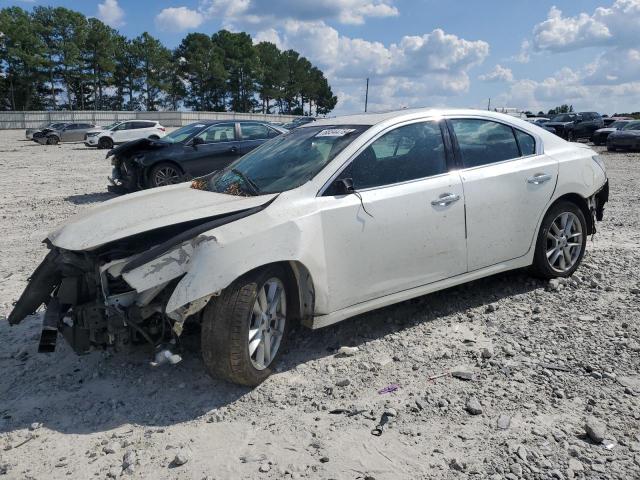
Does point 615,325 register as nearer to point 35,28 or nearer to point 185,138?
point 185,138

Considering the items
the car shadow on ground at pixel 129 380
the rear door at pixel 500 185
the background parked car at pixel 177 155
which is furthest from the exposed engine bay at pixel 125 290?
the background parked car at pixel 177 155

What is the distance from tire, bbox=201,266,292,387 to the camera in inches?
130

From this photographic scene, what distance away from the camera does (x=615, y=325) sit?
4375mm

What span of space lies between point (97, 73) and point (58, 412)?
3046 inches

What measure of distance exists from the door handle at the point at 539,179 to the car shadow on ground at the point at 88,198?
9192mm

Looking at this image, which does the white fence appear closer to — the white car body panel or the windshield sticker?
the windshield sticker

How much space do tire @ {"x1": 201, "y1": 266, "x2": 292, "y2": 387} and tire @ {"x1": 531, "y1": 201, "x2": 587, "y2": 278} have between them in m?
2.68

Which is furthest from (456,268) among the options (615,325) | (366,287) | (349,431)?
(349,431)

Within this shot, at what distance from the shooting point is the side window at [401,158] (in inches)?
158

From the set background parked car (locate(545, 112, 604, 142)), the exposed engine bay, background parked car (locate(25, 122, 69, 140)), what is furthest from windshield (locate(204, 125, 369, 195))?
background parked car (locate(25, 122, 69, 140))

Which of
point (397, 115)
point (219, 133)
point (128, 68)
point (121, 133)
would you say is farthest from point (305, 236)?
point (128, 68)

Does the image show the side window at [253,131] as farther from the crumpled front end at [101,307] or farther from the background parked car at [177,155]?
the crumpled front end at [101,307]

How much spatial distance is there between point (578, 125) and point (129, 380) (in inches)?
1321

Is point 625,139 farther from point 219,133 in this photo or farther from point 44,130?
point 44,130
